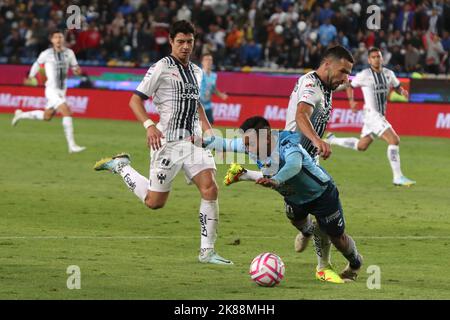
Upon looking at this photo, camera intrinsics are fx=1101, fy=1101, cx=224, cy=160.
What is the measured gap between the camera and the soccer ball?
394 inches

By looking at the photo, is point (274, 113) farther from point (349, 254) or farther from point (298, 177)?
point (298, 177)

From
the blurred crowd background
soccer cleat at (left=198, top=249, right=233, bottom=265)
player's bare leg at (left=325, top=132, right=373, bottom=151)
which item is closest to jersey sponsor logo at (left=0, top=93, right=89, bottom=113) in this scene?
the blurred crowd background

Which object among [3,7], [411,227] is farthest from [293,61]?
[411,227]

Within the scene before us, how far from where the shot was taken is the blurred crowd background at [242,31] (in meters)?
33.2

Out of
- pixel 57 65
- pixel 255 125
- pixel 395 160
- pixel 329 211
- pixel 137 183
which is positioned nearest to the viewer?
pixel 255 125

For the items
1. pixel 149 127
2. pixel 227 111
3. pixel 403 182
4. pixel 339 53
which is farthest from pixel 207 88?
pixel 339 53

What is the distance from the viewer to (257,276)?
1005 cm

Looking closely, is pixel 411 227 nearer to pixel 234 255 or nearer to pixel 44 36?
pixel 234 255

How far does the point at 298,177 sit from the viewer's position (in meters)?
10.0

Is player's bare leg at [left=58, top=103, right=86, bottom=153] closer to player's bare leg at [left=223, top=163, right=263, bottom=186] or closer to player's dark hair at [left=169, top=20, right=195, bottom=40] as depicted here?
player's dark hair at [left=169, top=20, right=195, bottom=40]

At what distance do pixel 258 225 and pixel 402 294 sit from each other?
199 inches

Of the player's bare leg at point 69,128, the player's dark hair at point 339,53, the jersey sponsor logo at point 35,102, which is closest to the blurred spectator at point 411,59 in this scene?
the jersey sponsor logo at point 35,102

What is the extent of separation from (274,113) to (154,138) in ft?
62.7

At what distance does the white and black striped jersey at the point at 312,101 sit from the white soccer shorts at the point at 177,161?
99 cm
